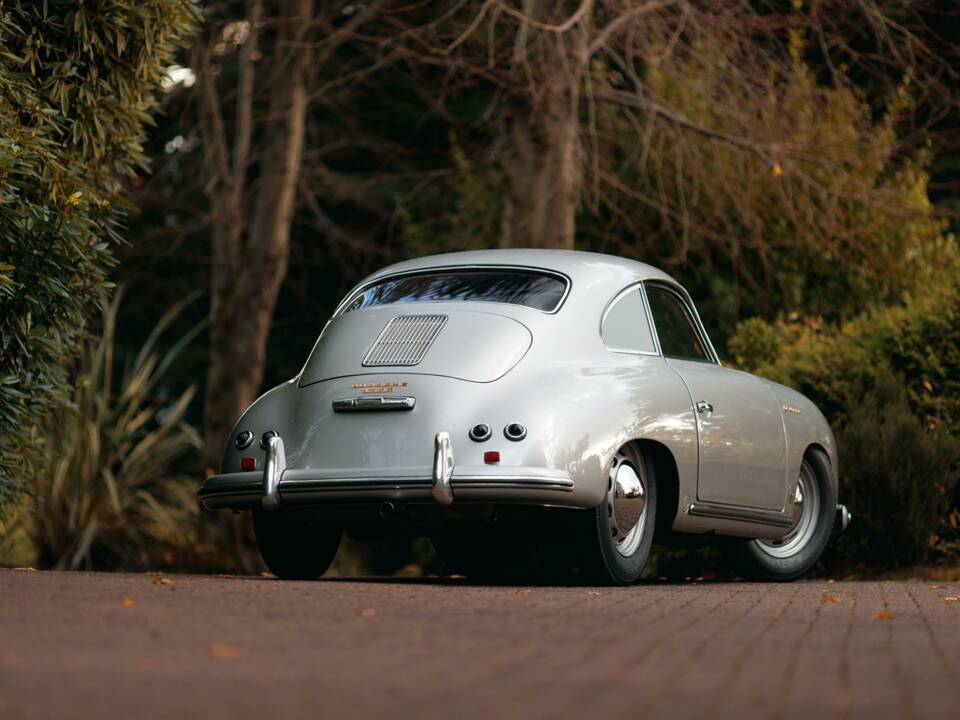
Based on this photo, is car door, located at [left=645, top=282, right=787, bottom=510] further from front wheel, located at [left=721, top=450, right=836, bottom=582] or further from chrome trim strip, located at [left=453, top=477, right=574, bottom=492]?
chrome trim strip, located at [left=453, top=477, right=574, bottom=492]

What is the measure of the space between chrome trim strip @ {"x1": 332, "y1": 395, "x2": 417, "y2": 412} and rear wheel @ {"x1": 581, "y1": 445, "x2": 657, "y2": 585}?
43.5 inches

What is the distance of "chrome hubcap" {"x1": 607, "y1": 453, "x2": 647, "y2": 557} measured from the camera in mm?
8492

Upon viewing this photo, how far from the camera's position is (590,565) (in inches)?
332

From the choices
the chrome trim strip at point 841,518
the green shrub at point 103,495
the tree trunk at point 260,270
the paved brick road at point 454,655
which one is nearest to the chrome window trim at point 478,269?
the paved brick road at point 454,655

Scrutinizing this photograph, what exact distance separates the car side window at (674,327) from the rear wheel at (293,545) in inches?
87.3

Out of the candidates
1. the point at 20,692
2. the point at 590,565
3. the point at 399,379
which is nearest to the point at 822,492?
the point at 590,565

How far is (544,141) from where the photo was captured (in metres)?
14.6

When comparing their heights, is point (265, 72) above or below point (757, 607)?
above

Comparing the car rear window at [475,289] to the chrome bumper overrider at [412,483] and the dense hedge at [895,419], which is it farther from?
the dense hedge at [895,419]

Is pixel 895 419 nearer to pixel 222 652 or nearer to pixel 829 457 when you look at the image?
pixel 829 457

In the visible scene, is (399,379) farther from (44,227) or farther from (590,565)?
(44,227)

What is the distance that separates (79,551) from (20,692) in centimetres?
1077

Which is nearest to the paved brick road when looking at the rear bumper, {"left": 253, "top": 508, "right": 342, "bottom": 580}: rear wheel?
the rear bumper

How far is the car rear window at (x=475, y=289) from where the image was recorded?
350 inches
